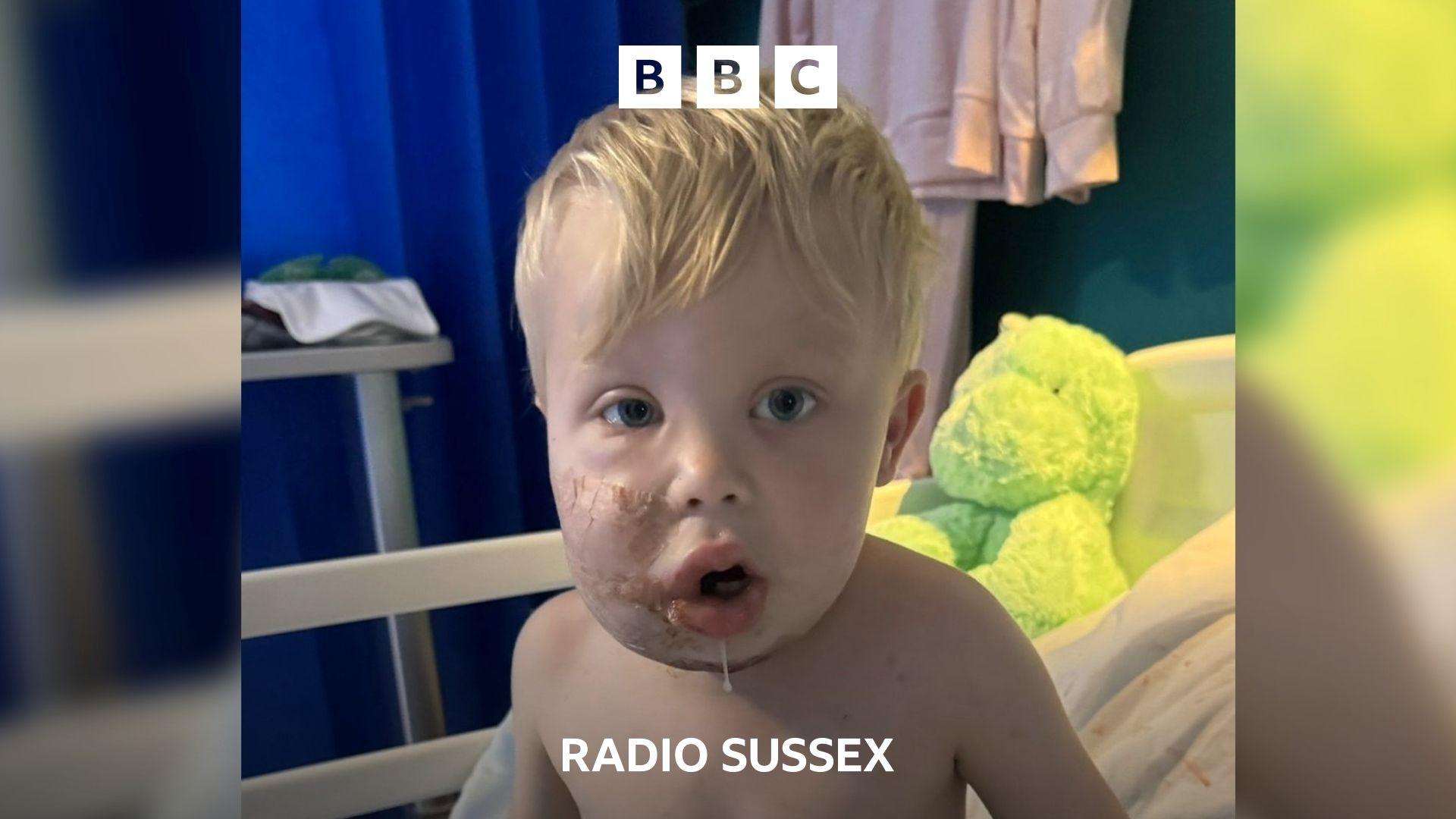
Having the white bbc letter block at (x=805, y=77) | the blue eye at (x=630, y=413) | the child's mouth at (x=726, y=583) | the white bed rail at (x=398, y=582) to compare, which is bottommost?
the white bed rail at (x=398, y=582)

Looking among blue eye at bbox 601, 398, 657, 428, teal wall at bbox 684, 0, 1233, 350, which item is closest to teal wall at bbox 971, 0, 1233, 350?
teal wall at bbox 684, 0, 1233, 350

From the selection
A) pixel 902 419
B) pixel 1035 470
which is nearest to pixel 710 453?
pixel 902 419

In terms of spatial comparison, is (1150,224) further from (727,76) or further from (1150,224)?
(727,76)

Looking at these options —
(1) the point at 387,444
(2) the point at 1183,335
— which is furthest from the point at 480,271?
(2) the point at 1183,335

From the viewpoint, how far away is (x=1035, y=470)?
0.59 m

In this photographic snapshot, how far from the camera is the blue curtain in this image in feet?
1.61

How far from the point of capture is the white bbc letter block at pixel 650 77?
18.4 inches

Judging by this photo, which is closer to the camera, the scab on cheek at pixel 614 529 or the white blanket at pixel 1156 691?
the scab on cheek at pixel 614 529

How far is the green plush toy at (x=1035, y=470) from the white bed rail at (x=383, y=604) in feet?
0.65

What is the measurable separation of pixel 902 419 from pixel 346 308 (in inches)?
10.7

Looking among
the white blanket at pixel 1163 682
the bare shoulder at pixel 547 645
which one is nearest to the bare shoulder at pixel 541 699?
the bare shoulder at pixel 547 645

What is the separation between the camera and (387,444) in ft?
1.71

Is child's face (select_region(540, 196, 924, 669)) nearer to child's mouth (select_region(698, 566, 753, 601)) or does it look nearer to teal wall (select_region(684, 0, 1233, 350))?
child's mouth (select_region(698, 566, 753, 601))

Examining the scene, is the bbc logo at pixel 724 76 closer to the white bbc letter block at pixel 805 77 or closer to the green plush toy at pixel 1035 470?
the white bbc letter block at pixel 805 77
